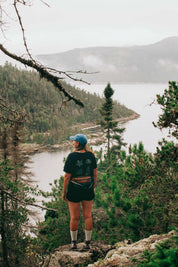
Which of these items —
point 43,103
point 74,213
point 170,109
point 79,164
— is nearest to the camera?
point 79,164

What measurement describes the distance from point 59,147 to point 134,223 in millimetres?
87027

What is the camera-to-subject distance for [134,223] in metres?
7.97

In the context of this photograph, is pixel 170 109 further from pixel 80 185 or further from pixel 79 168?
pixel 80 185

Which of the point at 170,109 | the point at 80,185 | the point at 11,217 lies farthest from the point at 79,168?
the point at 11,217

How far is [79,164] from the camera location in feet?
18.8

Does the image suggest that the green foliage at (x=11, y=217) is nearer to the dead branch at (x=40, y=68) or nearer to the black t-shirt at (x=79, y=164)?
A: the black t-shirt at (x=79, y=164)

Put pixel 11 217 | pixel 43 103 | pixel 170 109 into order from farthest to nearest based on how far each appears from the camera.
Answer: pixel 43 103 → pixel 11 217 → pixel 170 109

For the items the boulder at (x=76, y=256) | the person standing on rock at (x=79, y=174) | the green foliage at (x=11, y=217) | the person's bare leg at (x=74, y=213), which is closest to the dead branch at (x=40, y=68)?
the person standing on rock at (x=79, y=174)

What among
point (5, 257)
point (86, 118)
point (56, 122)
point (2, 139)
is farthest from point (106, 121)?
point (86, 118)

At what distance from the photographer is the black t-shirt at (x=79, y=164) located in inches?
224

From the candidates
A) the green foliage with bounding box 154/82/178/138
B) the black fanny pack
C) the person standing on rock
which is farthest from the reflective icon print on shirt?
the green foliage with bounding box 154/82/178/138

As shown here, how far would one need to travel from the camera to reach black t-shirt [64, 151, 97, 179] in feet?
18.7

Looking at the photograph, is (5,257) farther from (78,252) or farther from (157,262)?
(157,262)

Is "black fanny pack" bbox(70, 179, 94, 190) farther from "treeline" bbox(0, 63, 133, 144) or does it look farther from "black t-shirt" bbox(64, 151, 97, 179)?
"treeline" bbox(0, 63, 133, 144)
